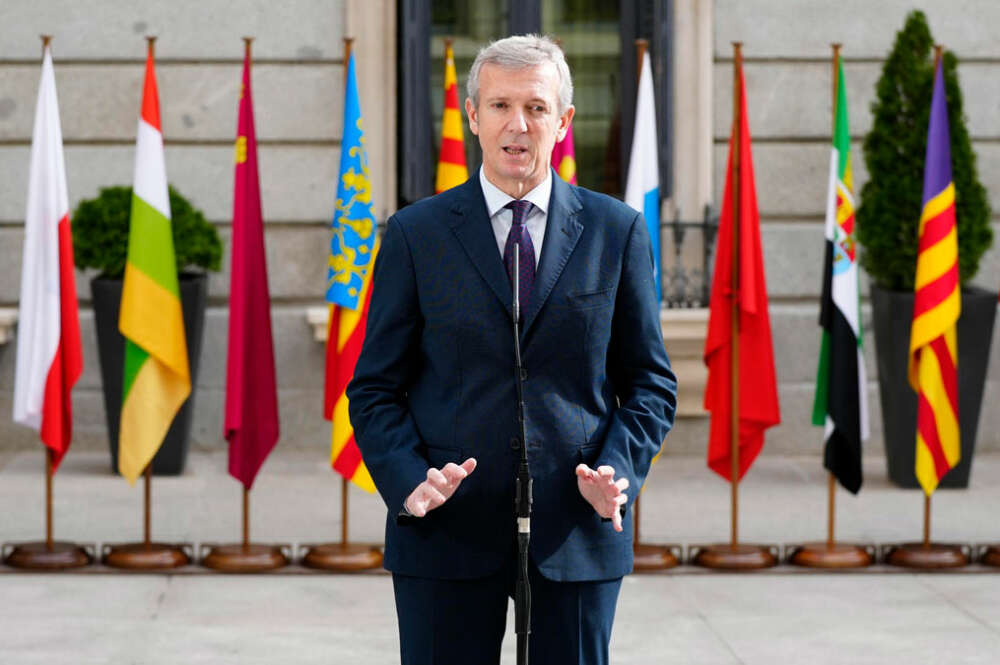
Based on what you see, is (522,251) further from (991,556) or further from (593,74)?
(593,74)

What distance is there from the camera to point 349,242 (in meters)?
7.27

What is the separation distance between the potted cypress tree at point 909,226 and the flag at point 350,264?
3095 millimetres

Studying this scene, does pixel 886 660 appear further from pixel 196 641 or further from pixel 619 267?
pixel 619 267

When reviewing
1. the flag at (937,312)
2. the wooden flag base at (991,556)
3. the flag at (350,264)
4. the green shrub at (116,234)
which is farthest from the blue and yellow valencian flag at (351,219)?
the wooden flag base at (991,556)

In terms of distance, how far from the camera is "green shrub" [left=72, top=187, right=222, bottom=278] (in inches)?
354

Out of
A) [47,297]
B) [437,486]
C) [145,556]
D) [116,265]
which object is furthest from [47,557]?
[437,486]

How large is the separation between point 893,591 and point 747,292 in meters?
1.45

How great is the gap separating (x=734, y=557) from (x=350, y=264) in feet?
6.78

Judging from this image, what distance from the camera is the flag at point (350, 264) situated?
726cm

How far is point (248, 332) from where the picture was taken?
743 cm

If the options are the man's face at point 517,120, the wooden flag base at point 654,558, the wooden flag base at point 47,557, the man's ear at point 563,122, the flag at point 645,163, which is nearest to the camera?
the man's face at point 517,120

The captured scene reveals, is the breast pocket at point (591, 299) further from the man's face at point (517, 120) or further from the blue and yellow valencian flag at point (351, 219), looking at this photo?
the blue and yellow valencian flag at point (351, 219)

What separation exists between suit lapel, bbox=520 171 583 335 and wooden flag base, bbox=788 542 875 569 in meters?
4.23

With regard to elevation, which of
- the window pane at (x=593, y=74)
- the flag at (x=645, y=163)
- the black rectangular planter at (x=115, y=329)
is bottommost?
the black rectangular planter at (x=115, y=329)
